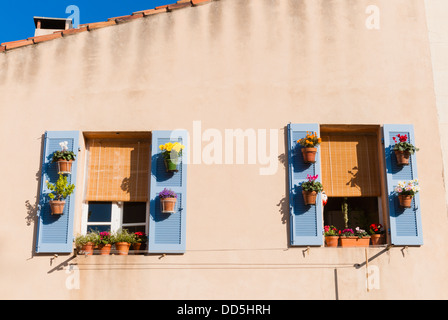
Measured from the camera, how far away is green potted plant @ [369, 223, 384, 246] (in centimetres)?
695

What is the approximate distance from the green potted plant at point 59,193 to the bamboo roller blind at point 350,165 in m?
3.28

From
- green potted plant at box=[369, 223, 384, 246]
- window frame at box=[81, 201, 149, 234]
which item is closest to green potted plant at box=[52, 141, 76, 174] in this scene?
window frame at box=[81, 201, 149, 234]

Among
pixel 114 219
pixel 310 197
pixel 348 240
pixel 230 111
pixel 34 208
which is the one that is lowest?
pixel 348 240

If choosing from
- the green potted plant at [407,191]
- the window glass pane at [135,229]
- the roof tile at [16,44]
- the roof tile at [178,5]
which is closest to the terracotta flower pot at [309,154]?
the green potted plant at [407,191]

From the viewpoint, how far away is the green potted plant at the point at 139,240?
275 inches

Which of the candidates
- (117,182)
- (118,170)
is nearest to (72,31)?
(118,170)

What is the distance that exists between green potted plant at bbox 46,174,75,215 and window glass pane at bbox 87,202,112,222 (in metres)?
0.50

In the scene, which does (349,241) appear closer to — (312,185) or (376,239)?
(376,239)

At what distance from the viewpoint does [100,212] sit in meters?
7.33

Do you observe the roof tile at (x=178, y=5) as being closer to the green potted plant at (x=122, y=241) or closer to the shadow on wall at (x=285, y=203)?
the shadow on wall at (x=285, y=203)

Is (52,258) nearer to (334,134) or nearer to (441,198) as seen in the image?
(334,134)

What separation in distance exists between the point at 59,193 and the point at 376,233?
4033 millimetres

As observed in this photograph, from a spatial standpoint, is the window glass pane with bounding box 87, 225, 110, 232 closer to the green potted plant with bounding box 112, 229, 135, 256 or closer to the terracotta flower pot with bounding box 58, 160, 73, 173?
the green potted plant with bounding box 112, 229, 135, 256

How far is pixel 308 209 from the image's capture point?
687 cm
